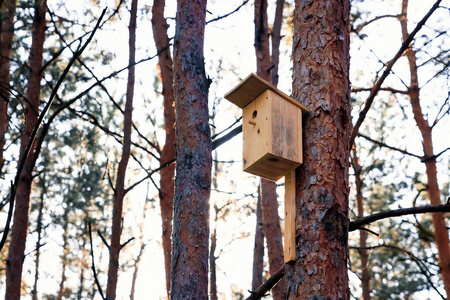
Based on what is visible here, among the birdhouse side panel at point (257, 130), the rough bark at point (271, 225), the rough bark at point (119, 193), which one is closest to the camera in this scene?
the birdhouse side panel at point (257, 130)

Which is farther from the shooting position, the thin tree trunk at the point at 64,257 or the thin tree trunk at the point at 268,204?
the thin tree trunk at the point at 64,257

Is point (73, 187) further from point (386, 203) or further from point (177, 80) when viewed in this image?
point (177, 80)

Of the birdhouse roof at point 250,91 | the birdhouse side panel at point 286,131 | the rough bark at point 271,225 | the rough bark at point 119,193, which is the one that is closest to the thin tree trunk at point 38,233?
the rough bark at point 271,225

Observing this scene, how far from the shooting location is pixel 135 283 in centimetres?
1695

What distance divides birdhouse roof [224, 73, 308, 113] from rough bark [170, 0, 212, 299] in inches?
33.1

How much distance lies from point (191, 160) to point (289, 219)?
4.62 ft

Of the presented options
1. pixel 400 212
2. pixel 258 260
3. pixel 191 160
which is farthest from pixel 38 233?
pixel 400 212

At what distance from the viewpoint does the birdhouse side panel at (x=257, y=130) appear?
9.44 feet

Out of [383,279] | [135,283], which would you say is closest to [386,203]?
[383,279]

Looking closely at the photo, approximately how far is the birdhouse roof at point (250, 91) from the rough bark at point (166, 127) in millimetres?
3282

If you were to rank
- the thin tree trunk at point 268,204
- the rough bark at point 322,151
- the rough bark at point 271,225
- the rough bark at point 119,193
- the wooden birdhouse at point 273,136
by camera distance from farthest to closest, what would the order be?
1. the rough bark at point 271,225
2. the thin tree trunk at point 268,204
3. the rough bark at point 119,193
4. the wooden birdhouse at point 273,136
5. the rough bark at point 322,151

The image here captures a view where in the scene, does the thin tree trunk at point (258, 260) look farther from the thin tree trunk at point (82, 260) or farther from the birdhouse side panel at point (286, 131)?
the thin tree trunk at point (82, 260)

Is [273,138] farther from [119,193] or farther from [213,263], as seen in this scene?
[213,263]

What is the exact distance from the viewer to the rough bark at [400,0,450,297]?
756 cm
